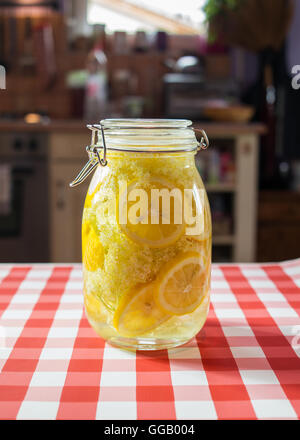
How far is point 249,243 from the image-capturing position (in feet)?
8.98

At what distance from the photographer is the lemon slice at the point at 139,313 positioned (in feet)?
1.80

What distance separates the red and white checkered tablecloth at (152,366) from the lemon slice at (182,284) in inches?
2.2

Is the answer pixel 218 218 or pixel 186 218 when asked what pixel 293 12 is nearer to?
pixel 218 218

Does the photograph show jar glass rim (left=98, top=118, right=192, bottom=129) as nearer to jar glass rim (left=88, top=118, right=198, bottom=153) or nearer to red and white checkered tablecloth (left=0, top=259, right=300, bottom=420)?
Result: jar glass rim (left=88, top=118, right=198, bottom=153)

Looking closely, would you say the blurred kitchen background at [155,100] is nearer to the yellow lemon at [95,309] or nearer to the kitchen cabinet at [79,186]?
the kitchen cabinet at [79,186]

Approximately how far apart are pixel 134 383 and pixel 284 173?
273 centimetres

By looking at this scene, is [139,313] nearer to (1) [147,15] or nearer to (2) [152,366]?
(2) [152,366]

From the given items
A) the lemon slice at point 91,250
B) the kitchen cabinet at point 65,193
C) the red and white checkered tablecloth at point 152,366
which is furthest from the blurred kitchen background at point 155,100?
the lemon slice at point 91,250

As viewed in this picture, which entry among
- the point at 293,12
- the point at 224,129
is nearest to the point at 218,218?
the point at 224,129

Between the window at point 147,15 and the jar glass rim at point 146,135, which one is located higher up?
the window at point 147,15

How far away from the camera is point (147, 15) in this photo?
338 cm

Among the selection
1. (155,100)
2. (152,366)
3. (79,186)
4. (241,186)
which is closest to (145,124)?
(152,366)

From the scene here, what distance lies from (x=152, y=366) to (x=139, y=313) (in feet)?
0.18

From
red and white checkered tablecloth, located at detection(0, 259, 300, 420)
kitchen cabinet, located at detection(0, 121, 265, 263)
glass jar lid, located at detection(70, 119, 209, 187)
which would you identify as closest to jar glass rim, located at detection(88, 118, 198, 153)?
glass jar lid, located at detection(70, 119, 209, 187)
